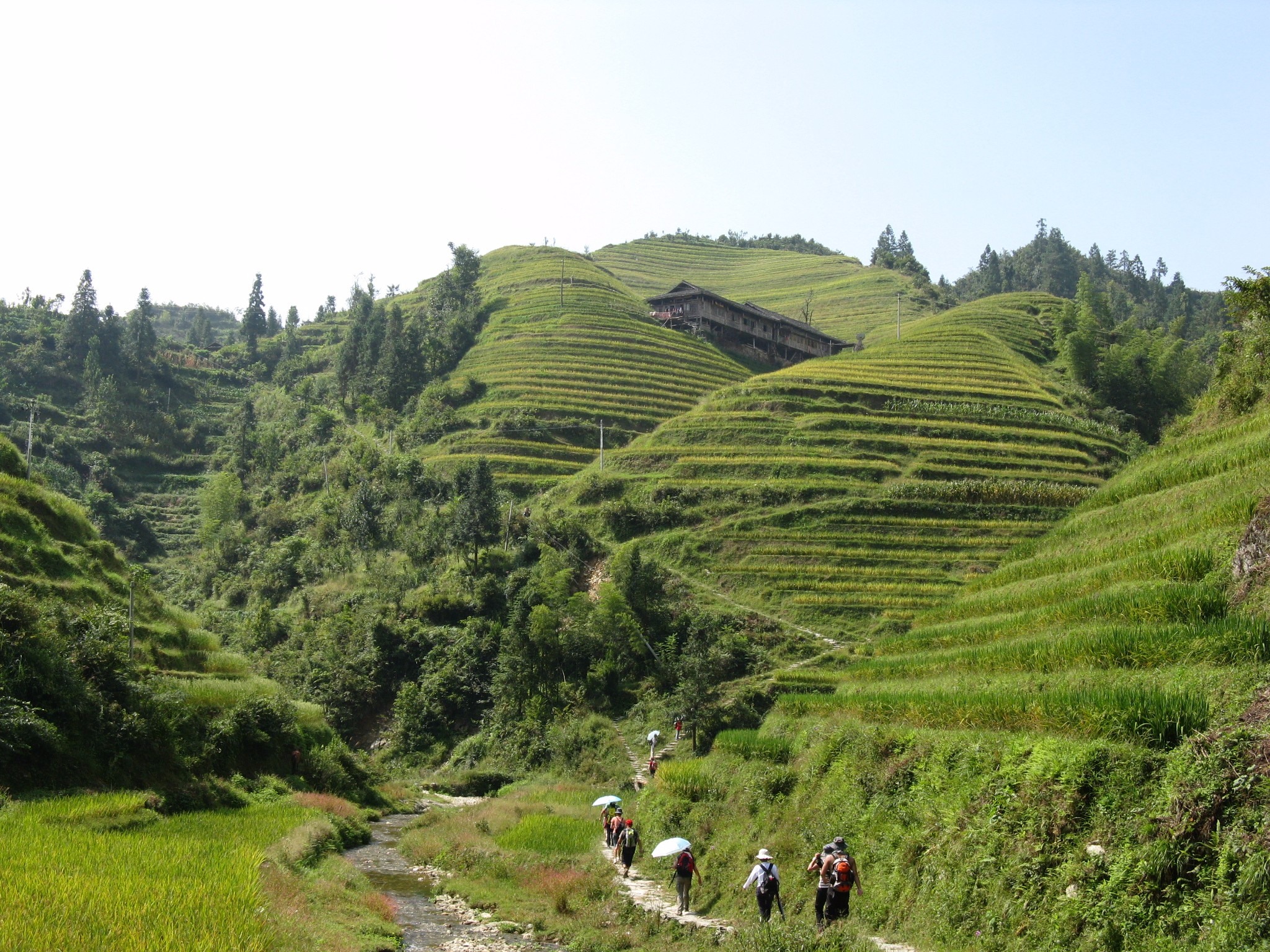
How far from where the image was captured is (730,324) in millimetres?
96875

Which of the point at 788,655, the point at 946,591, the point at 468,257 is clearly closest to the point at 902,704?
the point at 788,655

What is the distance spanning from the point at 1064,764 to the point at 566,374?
67276 mm

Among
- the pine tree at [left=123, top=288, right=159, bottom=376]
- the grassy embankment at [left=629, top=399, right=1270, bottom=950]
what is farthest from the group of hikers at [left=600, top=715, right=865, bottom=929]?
the pine tree at [left=123, top=288, right=159, bottom=376]

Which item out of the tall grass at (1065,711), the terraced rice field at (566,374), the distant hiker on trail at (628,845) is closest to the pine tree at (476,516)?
the terraced rice field at (566,374)

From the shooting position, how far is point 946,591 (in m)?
42.8

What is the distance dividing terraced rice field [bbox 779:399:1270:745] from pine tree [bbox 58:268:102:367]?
81.3m

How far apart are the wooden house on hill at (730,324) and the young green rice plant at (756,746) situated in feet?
230

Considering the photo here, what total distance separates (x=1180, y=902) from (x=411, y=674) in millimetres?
40741

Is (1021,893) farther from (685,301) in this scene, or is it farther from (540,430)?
(685,301)

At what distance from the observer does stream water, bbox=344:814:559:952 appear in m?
19.2

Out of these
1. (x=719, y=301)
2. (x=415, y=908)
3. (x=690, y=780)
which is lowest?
(x=415, y=908)

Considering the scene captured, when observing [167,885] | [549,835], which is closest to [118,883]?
[167,885]

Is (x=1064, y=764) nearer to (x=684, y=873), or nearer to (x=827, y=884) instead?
(x=827, y=884)

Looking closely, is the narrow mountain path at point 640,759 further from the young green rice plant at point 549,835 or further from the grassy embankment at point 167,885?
the grassy embankment at point 167,885
